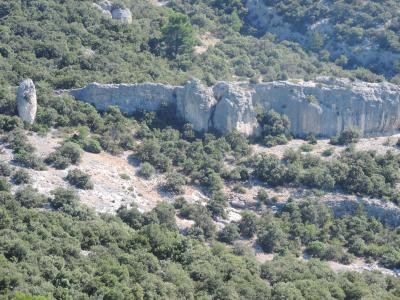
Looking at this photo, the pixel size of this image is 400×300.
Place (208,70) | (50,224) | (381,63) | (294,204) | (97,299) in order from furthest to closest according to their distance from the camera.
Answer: (381,63), (208,70), (294,204), (50,224), (97,299)

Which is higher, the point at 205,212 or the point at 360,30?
the point at 360,30

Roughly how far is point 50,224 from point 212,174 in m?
14.7

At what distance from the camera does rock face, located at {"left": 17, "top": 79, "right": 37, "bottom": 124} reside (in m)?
55.9

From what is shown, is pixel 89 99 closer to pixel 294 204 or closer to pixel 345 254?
pixel 294 204

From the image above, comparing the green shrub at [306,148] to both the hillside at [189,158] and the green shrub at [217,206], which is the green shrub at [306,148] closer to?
the hillside at [189,158]

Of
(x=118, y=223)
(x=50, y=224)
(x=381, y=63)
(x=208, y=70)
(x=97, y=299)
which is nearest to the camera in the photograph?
(x=97, y=299)

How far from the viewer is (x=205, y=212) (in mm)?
52344

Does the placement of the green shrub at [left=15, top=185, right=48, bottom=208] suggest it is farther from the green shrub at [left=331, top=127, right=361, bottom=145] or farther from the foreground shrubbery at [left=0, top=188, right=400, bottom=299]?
the green shrub at [left=331, top=127, right=361, bottom=145]

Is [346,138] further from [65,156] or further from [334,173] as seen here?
[65,156]

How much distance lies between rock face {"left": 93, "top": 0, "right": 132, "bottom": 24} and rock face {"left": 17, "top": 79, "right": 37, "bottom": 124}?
65.7 ft

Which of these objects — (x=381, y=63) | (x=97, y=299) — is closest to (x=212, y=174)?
(x=97, y=299)

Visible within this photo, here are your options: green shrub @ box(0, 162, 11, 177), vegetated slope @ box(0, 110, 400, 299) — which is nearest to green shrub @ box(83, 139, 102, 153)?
vegetated slope @ box(0, 110, 400, 299)

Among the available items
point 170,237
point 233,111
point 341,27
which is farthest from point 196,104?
point 341,27

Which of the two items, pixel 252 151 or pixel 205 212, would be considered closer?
pixel 205 212
